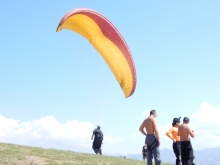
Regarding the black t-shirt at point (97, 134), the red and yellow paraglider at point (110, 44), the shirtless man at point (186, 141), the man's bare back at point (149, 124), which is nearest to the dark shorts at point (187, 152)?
the shirtless man at point (186, 141)

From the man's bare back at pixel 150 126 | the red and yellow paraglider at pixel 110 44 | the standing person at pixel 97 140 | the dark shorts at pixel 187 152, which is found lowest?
the dark shorts at pixel 187 152

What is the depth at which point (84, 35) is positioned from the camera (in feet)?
49.4

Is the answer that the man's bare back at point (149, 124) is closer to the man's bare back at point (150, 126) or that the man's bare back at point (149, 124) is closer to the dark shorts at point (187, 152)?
the man's bare back at point (150, 126)

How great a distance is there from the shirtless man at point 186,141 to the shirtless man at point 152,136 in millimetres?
1837

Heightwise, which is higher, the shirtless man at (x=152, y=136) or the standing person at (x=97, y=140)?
the standing person at (x=97, y=140)

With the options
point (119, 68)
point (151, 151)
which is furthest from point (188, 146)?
point (119, 68)

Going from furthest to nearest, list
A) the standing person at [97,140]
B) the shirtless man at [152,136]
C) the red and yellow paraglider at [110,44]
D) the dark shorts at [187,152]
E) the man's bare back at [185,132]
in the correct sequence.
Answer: the standing person at [97,140], the red and yellow paraglider at [110,44], the dark shorts at [187,152], the man's bare back at [185,132], the shirtless man at [152,136]

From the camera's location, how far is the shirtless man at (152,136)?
11.0 meters

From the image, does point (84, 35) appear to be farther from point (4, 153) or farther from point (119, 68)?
point (4, 153)

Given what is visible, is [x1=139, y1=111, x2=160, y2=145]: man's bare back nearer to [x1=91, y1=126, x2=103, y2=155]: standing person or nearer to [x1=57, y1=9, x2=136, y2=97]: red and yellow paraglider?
[x1=57, y1=9, x2=136, y2=97]: red and yellow paraglider

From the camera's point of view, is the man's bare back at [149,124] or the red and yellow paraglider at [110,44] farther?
the red and yellow paraglider at [110,44]

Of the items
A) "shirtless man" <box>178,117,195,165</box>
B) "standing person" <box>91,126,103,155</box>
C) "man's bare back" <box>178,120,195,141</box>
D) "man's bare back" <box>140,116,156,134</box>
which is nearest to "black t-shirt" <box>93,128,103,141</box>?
"standing person" <box>91,126,103,155</box>

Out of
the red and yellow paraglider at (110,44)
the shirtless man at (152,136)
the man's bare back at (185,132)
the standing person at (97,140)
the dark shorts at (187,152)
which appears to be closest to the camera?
the shirtless man at (152,136)

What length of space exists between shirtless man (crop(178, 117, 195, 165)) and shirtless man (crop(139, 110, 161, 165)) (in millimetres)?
1837
